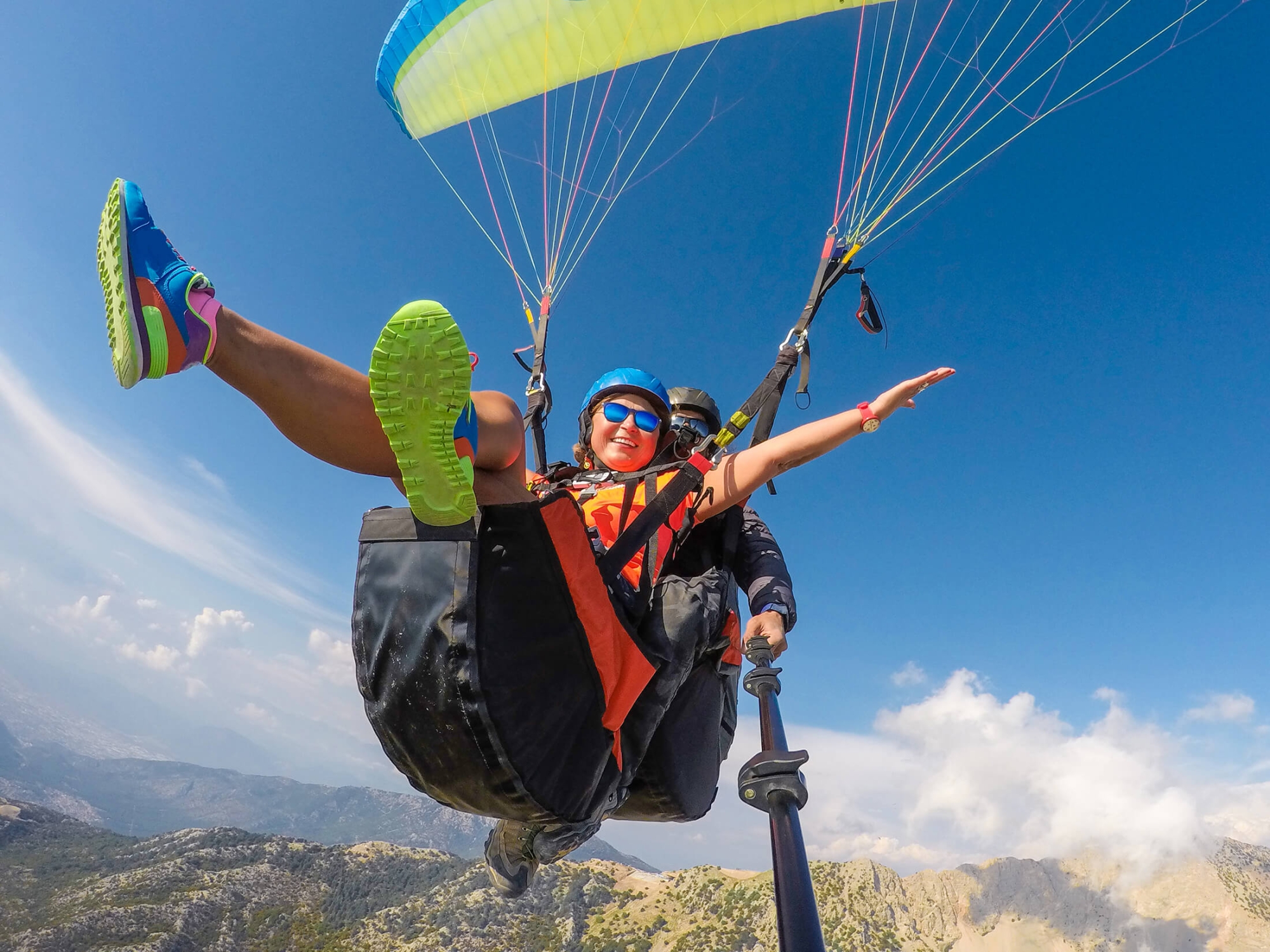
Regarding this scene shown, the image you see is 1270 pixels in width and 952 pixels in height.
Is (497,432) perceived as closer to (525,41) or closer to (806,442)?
(806,442)

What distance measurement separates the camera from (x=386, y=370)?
4.79 ft

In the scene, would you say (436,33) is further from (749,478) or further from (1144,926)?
(1144,926)

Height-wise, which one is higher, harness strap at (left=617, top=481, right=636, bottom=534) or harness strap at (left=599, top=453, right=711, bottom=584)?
harness strap at (left=617, top=481, right=636, bottom=534)

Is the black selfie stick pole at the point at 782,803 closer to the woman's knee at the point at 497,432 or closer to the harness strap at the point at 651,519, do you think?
the harness strap at the point at 651,519

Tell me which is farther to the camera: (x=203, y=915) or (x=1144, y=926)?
(x=1144, y=926)

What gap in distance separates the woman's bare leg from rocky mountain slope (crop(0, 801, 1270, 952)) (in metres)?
105

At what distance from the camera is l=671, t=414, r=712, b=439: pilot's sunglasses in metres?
3.92

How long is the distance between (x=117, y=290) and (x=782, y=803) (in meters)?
2.14

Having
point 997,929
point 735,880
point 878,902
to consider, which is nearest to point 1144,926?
point 997,929

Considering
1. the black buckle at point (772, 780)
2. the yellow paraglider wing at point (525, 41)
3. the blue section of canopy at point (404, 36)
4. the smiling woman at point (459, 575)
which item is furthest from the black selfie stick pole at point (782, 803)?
the blue section of canopy at point (404, 36)

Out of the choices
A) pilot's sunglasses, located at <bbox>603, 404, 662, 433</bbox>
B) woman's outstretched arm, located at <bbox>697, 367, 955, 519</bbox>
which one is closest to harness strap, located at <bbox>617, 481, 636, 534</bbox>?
woman's outstretched arm, located at <bbox>697, 367, 955, 519</bbox>

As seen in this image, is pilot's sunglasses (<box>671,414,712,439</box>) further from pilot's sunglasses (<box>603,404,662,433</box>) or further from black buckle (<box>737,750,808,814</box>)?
black buckle (<box>737,750,808,814</box>)

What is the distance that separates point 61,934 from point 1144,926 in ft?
627

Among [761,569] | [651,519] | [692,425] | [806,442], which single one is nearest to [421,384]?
[651,519]
